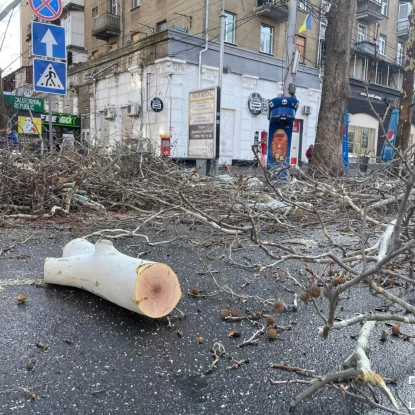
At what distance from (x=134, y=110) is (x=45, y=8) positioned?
13154mm

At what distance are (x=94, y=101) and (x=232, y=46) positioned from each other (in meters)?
8.63

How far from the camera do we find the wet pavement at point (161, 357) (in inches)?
55.1

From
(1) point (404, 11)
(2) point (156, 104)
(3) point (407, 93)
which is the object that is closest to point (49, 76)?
(3) point (407, 93)

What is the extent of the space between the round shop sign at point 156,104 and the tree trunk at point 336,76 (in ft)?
30.7

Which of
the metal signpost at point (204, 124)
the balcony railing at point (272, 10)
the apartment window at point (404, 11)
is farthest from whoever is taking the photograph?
the apartment window at point (404, 11)

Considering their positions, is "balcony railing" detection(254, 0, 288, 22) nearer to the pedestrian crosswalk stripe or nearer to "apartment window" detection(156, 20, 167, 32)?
"apartment window" detection(156, 20, 167, 32)

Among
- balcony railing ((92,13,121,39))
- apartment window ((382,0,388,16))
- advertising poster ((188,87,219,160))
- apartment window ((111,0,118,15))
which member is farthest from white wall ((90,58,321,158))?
apartment window ((382,0,388,16))

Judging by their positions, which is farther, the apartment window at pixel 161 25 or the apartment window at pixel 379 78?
the apartment window at pixel 379 78

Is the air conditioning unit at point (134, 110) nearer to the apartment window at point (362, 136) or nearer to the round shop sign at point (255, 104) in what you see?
the round shop sign at point (255, 104)

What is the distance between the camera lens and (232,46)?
762 inches

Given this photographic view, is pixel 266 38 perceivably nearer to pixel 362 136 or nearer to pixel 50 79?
pixel 362 136

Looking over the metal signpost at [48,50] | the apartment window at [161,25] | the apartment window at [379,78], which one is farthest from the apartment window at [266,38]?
the metal signpost at [48,50]

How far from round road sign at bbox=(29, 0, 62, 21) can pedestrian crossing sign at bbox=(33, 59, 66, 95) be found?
2.70 feet

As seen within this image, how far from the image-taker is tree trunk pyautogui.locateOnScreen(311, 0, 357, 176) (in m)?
10.4
